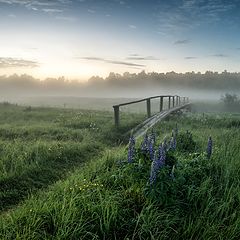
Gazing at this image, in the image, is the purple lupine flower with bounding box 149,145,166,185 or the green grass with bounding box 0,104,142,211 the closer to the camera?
the purple lupine flower with bounding box 149,145,166,185

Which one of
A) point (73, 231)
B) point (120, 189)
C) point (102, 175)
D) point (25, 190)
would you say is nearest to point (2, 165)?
point (25, 190)

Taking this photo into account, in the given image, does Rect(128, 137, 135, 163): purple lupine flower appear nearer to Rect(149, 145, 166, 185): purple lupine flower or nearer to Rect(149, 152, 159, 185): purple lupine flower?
Rect(149, 145, 166, 185): purple lupine flower

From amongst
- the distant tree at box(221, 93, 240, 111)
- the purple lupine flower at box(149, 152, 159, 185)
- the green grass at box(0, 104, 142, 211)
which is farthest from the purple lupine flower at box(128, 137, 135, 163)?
the distant tree at box(221, 93, 240, 111)

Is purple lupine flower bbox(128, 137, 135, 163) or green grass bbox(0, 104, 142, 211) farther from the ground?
purple lupine flower bbox(128, 137, 135, 163)

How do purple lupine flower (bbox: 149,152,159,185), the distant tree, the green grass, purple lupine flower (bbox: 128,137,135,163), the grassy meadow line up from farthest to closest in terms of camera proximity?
the distant tree, the green grass, purple lupine flower (bbox: 128,137,135,163), purple lupine flower (bbox: 149,152,159,185), the grassy meadow

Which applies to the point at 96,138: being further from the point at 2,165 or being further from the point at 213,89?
the point at 213,89

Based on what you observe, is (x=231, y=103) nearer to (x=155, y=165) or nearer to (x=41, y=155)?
(x=41, y=155)

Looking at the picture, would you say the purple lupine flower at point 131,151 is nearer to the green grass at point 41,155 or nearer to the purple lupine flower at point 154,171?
the purple lupine flower at point 154,171

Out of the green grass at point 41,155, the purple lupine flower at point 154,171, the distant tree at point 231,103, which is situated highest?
the purple lupine flower at point 154,171

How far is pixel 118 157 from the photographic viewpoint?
8344 millimetres

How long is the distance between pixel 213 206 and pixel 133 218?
1.61 metres

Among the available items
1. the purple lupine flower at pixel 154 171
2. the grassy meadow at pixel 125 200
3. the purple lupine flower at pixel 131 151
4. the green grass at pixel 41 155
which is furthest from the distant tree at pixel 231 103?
the purple lupine flower at pixel 154 171

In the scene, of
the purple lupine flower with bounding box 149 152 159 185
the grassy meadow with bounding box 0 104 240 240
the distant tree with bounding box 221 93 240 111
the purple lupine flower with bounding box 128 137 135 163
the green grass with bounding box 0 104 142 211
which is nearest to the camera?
the grassy meadow with bounding box 0 104 240 240

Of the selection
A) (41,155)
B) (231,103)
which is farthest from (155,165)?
(231,103)
